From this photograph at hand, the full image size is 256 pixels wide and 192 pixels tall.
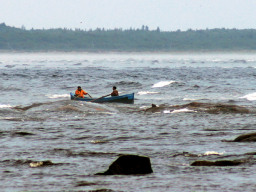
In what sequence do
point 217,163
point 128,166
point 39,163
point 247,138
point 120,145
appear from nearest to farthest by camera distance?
point 128,166, point 217,163, point 39,163, point 120,145, point 247,138

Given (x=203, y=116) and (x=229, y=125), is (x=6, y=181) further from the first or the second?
(x=203, y=116)

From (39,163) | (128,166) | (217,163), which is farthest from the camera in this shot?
(39,163)

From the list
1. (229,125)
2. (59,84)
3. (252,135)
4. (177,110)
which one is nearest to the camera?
(252,135)

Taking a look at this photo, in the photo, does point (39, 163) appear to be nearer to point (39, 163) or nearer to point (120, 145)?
point (39, 163)

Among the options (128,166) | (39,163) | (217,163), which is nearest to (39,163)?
(39,163)

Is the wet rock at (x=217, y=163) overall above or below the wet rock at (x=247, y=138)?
above

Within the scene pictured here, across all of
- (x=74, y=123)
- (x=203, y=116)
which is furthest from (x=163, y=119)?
(x=74, y=123)

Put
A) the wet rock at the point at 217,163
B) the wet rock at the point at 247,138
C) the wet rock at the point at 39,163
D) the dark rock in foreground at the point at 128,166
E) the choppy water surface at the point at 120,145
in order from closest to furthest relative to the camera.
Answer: the choppy water surface at the point at 120,145
the dark rock in foreground at the point at 128,166
the wet rock at the point at 217,163
the wet rock at the point at 39,163
the wet rock at the point at 247,138

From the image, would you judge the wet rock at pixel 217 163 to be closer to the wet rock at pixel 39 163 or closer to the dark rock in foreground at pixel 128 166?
the dark rock in foreground at pixel 128 166

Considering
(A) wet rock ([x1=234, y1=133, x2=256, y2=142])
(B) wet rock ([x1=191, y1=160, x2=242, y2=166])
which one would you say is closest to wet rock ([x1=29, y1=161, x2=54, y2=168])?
(B) wet rock ([x1=191, y1=160, x2=242, y2=166])

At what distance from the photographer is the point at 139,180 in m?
12.8

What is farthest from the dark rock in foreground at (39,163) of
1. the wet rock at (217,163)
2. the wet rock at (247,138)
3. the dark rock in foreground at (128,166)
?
the wet rock at (247,138)

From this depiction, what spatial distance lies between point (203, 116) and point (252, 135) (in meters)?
9.19

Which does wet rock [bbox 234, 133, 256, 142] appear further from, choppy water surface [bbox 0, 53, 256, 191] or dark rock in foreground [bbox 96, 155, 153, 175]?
dark rock in foreground [bbox 96, 155, 153, 175]
